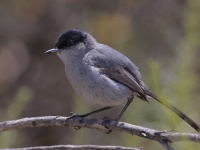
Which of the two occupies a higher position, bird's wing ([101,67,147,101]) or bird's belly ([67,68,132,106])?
bird's wing ([101,67,147,101])

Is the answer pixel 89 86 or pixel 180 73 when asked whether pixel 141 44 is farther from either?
pixel 180 73

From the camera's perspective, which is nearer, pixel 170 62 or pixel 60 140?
pixel 170 62

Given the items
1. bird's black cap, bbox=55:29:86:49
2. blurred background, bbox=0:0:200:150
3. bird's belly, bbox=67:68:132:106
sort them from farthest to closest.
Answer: blurred background, bbox=0:0:200:150
bird's black cap, bbox=55:29:86:49
bird's belly, bbox=67:68:132:106

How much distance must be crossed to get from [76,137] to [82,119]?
74 cm

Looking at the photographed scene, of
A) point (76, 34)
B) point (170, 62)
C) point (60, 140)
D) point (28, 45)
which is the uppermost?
point (76, 34)

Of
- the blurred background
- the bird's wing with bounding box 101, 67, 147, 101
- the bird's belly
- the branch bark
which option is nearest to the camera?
the branch bark

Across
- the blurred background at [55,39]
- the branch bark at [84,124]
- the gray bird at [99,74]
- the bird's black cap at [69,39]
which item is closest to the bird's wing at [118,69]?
the gray bird at [99,74]

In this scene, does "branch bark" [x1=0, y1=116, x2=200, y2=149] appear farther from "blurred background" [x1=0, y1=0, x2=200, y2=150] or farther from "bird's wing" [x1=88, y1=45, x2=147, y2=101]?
"blurred background" [x1=0, y1=0, x2=200, y2=150]

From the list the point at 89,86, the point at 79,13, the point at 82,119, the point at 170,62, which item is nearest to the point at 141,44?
the point at 170,62

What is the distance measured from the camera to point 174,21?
7.87 m

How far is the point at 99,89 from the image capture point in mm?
4637

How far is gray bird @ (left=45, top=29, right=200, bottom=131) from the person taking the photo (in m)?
4.65

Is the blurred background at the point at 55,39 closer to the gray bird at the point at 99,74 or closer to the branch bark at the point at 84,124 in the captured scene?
the gray bird at the point at 99,74

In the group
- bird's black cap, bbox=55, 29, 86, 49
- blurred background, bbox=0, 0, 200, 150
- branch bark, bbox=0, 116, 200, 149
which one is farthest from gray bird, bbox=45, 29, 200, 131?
blurred background, bbox=0, 0, 200, 150
